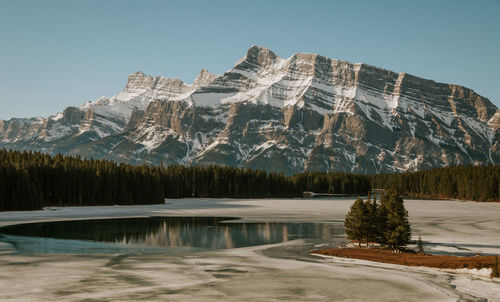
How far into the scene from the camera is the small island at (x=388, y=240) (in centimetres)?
4147

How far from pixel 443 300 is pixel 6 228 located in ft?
211

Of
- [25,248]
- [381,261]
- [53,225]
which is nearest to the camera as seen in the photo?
[381,261]

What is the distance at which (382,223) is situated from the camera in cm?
5384

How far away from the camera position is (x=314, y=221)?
287 ft

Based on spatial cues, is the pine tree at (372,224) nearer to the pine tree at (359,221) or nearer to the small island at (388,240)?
the small island at (388,240)

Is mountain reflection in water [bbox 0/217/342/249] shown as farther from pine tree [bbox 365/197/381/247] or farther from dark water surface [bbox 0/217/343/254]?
pine tree [bbox 365/197/381/247]

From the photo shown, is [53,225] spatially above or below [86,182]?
below

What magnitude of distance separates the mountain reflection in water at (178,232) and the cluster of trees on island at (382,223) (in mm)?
8950

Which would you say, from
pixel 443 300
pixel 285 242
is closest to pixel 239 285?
pixel 443 300

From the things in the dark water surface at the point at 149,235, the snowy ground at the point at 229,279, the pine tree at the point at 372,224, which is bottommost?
the snowy ground at the point at 229,279

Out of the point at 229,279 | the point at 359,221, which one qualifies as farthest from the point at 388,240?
the point at 229,279

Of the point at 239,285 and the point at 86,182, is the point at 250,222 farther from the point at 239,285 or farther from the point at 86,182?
the point at 86,182

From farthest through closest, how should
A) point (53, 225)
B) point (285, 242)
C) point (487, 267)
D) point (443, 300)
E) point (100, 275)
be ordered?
1. point (53, 225)
2. point (285, 242)
3. point (487, 267)
4. point (100, 275)
5. point (443, 300)

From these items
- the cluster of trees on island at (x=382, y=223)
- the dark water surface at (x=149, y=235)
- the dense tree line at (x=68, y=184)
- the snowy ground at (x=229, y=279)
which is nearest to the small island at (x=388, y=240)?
the cluster of trees on island at (x=382, y=223)
